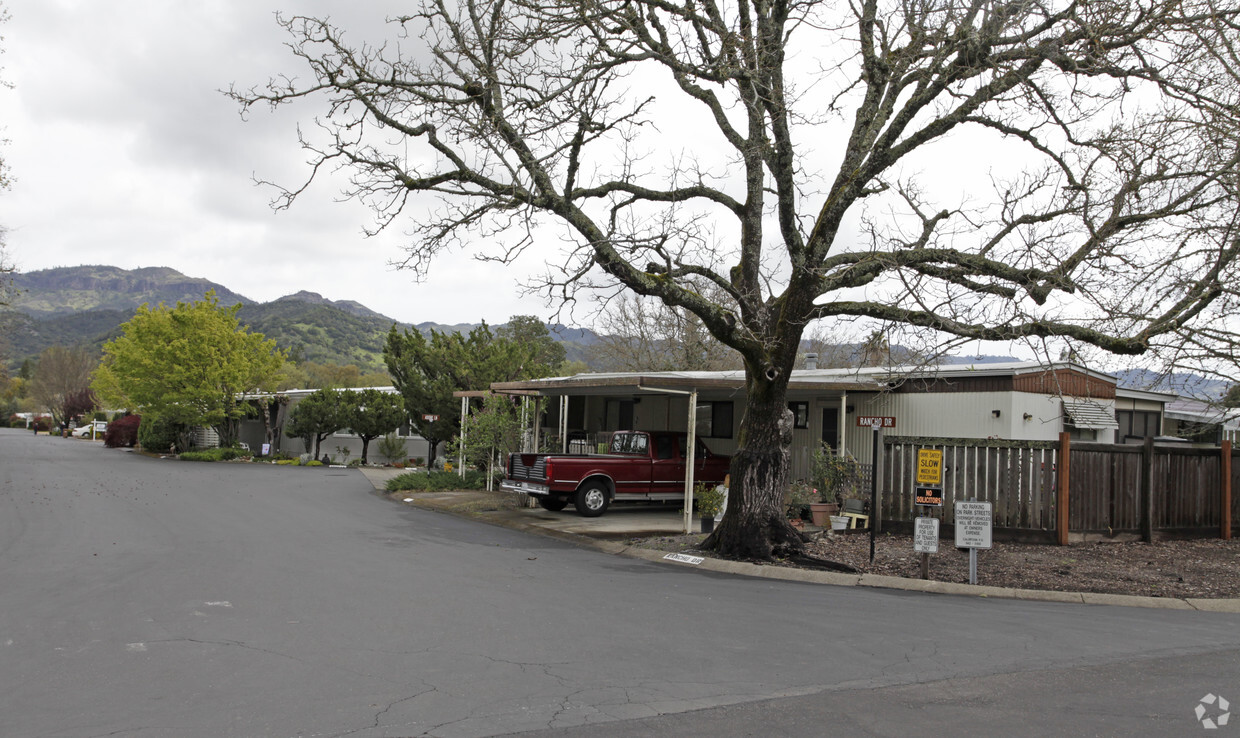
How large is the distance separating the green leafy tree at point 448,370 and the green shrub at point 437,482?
17.7ft

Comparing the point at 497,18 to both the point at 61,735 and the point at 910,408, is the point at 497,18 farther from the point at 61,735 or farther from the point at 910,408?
the point at 910,408

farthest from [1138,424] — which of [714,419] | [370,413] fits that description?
[370,413]

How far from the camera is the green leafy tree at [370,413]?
38094 mm

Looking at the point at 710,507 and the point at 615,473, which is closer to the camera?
the point at 710,507

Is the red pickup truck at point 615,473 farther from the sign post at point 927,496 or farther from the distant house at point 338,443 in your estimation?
the distant house at point 338,443

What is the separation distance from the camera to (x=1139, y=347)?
1139cm

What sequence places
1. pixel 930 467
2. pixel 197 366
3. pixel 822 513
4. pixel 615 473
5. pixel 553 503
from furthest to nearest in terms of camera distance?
pixel 197 366 → pixel 553 503 → pixel 615 473 → pixel 822 513 → pixel 930 467

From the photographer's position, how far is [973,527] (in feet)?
36.3

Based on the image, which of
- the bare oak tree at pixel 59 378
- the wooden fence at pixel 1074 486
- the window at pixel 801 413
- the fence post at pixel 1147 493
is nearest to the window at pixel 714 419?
the window at pixel 801 413

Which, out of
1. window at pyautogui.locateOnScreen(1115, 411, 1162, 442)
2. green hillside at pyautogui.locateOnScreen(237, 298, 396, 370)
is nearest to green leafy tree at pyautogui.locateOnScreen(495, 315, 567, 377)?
window at pyautogui.locateOnScreen(1115, 411, 1162, 442)

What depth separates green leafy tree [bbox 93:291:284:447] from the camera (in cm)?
4003

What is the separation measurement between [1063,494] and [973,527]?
3.85 metres

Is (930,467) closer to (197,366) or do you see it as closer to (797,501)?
(797,501)

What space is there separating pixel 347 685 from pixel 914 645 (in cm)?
468
